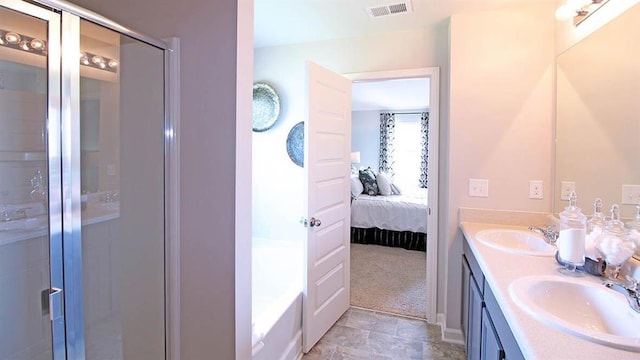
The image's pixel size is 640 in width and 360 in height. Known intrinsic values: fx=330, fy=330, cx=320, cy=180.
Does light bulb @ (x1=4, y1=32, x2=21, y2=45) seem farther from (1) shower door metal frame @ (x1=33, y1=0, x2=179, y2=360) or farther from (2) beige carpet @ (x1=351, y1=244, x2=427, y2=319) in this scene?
(2) beige carpet @ (x1=351, y1=244, x2=427, y2=319)

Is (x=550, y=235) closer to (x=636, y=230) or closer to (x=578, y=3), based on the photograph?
(x=636, y=230)

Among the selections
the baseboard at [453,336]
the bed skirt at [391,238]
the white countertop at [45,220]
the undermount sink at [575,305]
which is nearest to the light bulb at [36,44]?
the white countertop at [45,220]

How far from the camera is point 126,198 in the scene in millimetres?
1709

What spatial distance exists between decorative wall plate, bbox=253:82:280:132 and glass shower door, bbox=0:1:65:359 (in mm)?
1820

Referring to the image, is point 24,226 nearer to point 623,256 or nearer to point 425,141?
point 623,256

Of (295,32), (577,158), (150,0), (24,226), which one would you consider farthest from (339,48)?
(24,226)

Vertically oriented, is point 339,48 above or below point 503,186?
above

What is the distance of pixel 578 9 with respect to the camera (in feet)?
6.11

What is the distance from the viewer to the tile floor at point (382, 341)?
7.52ft

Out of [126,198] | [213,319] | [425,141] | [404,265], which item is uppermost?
[425,141]

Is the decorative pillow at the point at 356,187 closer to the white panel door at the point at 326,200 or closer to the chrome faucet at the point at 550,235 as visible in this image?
the white panel door at the point at 326,200

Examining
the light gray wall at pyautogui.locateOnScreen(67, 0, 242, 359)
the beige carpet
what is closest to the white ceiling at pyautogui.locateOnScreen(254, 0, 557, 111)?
the light gray wall at pyautogui.locateOnScreen(67, 0, 242, 359)

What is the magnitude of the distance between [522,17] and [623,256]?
1722mm

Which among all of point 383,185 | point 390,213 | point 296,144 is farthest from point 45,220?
point 383,185
